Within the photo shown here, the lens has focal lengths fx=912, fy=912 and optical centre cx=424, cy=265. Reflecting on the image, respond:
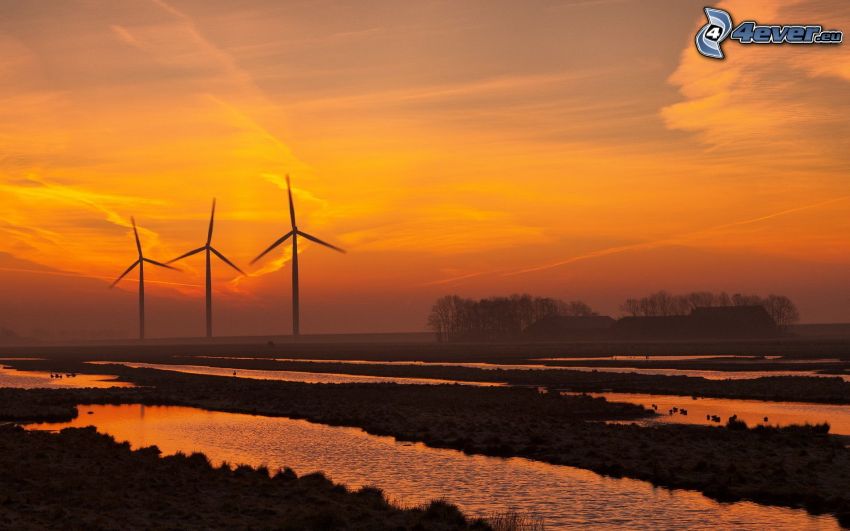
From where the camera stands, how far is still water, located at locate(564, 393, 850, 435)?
4478 centimetres

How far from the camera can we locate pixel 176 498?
25953 millimetres

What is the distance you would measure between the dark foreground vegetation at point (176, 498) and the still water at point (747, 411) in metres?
23.4

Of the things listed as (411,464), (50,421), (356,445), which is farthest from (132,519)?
(50,421)

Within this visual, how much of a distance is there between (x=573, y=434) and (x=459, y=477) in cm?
1060

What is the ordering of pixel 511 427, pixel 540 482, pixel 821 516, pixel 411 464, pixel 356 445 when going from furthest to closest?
pixel 511 427 → pixel 356 445 → pixel 411 464 → pixel 540 482 → pixel 821 516

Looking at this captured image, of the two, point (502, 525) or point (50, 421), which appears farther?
point (50, 421)

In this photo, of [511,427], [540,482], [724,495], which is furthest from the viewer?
[511,427]

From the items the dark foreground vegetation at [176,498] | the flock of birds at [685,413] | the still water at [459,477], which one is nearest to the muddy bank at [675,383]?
the flock of birds at [685,413]

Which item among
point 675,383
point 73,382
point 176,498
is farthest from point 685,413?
point 73,382

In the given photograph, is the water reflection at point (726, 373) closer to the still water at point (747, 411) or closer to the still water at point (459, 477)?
the still water at point (747, 411)

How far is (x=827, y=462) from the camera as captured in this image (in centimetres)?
3123

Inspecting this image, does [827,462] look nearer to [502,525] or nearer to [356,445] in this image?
[502,525]

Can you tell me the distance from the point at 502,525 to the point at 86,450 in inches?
767

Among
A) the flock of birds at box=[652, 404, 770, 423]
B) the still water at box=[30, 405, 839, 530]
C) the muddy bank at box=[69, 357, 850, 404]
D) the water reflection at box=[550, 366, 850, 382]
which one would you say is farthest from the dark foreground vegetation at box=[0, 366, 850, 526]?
the water reflection at box=[550, 366, 850, 382]
